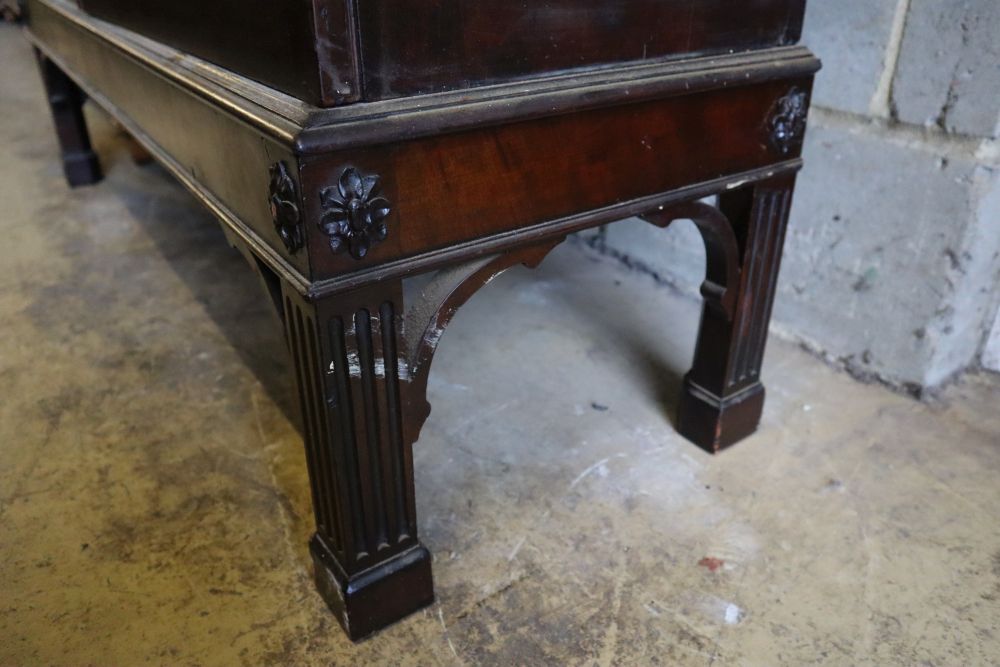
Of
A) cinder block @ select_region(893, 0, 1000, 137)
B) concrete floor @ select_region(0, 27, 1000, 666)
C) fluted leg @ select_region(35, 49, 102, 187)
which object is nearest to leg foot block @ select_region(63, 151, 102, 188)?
fluted leg @ select_region(35, 49, 102, 187)

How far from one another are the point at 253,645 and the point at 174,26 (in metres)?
0.99

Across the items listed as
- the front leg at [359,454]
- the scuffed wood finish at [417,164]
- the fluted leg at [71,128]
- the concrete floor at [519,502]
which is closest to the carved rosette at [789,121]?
the scuffed wood finish at [417,164]

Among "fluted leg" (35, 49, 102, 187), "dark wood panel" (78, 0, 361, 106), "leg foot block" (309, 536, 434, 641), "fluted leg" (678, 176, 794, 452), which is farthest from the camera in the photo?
"fluted leg" (35, 49, 102, 187)

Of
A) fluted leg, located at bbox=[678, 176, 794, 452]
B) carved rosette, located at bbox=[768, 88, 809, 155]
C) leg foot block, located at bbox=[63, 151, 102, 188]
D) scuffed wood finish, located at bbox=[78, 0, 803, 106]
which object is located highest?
scuffed wood finish, located at bbox=[78, 0, 803, 106]

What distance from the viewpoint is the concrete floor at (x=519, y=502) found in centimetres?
127

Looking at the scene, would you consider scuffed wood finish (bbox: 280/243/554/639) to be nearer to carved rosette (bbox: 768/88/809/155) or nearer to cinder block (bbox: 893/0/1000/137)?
carved rosette (bbox: 768/88/809/155)

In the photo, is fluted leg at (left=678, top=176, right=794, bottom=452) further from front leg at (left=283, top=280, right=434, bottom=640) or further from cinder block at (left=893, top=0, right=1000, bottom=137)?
front leg at (left=283, top=280, right=434, bottom=640)

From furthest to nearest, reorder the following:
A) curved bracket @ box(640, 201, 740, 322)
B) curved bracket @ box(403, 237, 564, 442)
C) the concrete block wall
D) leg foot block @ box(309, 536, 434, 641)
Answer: the concrete block wall
curved bracket @ box(640, 201, 740, 322)
leg foot block @ box(309, 536, 434, 641)
curved bracket @ box(403, 237, 564, 442)

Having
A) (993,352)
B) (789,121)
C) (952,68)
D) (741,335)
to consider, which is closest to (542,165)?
(789,121)

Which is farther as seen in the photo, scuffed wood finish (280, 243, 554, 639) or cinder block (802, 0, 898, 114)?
cinder block (802, 0, 898, 114)

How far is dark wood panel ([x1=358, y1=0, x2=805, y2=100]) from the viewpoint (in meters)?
0.91

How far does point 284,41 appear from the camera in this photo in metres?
0.91

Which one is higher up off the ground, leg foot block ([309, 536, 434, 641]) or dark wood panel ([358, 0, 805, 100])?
dark wood panel ([358, 0, 805, 100])

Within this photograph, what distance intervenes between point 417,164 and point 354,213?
104 millimetres
